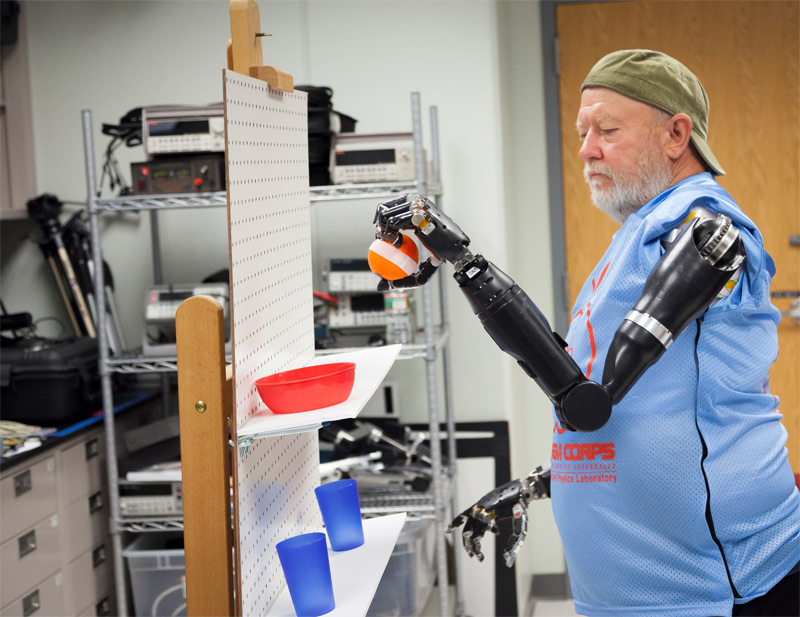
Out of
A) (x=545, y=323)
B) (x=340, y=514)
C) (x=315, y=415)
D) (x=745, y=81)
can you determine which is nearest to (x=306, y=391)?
(x=315, y=415)

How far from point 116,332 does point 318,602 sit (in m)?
1.88

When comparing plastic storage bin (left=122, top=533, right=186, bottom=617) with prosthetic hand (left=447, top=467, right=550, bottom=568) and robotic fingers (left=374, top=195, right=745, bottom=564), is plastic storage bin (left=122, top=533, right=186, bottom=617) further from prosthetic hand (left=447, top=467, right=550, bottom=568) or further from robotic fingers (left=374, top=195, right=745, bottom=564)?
robotic fingers (left=374, top=195, right=745, bottom=564)

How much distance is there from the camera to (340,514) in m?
1.37

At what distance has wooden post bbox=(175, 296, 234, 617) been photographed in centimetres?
111

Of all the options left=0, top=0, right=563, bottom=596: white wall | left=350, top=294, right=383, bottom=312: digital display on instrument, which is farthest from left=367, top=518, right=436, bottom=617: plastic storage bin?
left=350, top=294, right=383, bottom=312: digital display on instrument

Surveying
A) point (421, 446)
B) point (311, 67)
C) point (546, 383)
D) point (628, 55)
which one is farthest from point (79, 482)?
point (628, 55)

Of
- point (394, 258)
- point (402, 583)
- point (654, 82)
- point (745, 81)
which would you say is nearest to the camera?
point (394, 258)

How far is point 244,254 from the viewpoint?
3.86ft

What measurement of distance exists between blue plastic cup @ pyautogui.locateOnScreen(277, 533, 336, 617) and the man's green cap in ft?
3.06

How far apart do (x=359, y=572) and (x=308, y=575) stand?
0.16 metres

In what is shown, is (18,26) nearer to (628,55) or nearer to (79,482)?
(79,482)

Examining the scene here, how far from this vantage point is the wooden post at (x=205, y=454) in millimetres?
1108

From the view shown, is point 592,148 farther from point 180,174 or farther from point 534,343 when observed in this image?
point 180,174

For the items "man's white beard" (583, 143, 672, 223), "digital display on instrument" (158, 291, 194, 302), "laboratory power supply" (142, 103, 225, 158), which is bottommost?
"digital display on instrument" (158, 291, 194, 302)
